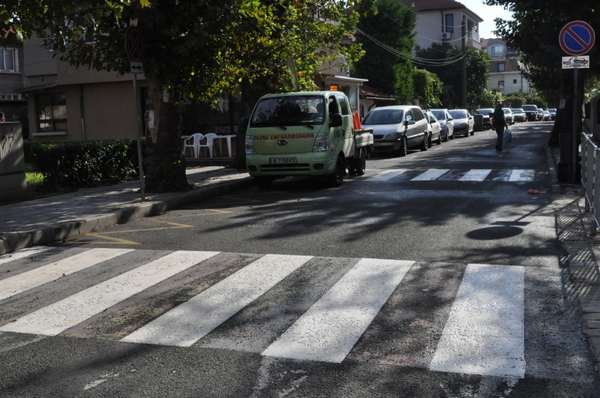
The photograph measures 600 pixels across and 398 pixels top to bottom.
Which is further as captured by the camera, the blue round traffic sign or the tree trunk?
the tree trunk

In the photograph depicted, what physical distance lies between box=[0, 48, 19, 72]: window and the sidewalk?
111ft

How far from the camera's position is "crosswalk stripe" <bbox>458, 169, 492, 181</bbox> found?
15359 millimetres

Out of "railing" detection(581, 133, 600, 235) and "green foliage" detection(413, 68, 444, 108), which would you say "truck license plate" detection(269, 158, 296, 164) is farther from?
"green foliage" detection(413, 68, 444, 108)

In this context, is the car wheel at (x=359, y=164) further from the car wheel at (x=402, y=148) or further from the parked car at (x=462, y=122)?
the parked car at (x=462, y=122)

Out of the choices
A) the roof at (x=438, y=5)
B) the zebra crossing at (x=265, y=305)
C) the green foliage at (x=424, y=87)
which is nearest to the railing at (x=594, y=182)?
the zebra crossing at (x=265, y=305)

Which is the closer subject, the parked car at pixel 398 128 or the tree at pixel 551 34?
the tree at pixel 551 34

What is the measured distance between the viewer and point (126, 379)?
4.28 m

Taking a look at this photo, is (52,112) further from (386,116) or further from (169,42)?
(169,42)

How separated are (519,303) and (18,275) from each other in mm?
5015

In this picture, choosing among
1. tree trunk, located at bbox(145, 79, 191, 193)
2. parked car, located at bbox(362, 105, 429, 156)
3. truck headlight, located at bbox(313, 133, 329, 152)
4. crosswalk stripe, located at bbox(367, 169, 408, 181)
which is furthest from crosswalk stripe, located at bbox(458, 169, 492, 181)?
parked car, located at bbox(362, 105, 429, 156)

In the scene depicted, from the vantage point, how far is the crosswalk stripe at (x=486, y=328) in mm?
4367

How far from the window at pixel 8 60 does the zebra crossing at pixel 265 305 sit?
135 feet

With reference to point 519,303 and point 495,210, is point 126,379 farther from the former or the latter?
point 495,210

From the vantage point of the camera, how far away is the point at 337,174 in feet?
48.9
